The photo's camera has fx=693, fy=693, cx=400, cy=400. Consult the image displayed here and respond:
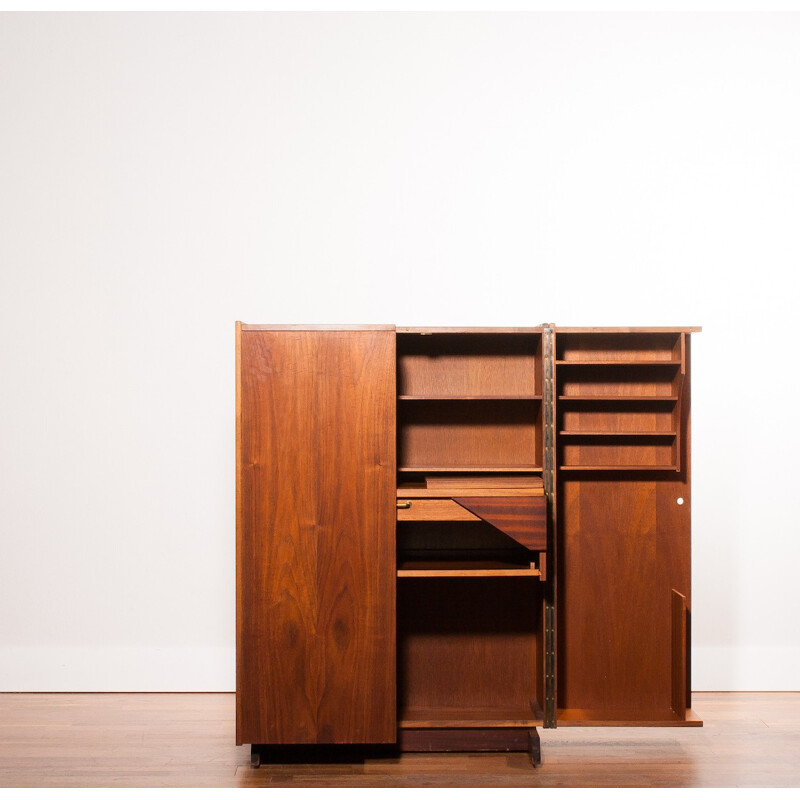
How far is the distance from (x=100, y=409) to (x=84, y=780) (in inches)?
73.0

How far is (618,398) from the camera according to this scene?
10.4 ft

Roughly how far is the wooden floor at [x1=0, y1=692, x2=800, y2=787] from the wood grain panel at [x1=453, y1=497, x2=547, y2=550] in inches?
39.0

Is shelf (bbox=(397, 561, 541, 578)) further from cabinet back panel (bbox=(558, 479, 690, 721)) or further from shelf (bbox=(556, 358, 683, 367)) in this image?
shelf (bbox=(556, 358, 683, 367))

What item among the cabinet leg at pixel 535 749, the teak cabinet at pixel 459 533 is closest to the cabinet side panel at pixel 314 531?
the teak cabinet at pixel 459 533

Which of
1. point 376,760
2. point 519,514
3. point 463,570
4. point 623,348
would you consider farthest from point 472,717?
point 623,348

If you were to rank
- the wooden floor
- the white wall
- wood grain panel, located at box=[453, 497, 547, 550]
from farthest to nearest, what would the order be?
the white wall
wood grain panel, located at box=[453, 497, 547, 550]
the wooden floor

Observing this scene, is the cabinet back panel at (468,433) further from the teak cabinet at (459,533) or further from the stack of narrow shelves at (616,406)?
the stack of narrow shelves at (616,406)

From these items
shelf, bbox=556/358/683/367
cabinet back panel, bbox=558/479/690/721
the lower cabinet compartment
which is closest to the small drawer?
the lower cabinet compartment

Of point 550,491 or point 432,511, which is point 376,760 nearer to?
point 432,511

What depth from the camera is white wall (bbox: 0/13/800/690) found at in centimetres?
388

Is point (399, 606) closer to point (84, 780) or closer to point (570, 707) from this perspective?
point (570, 707)

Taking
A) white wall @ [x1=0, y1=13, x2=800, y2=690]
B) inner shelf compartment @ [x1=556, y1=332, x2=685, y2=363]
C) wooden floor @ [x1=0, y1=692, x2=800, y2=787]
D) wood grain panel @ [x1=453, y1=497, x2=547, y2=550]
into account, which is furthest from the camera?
white wall @ [x1=0, y1=13, x2=800, y2=690]

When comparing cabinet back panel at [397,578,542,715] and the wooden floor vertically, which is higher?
cabinet back panel at [397,578,542,715]

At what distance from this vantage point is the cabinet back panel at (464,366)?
11.2 ft
